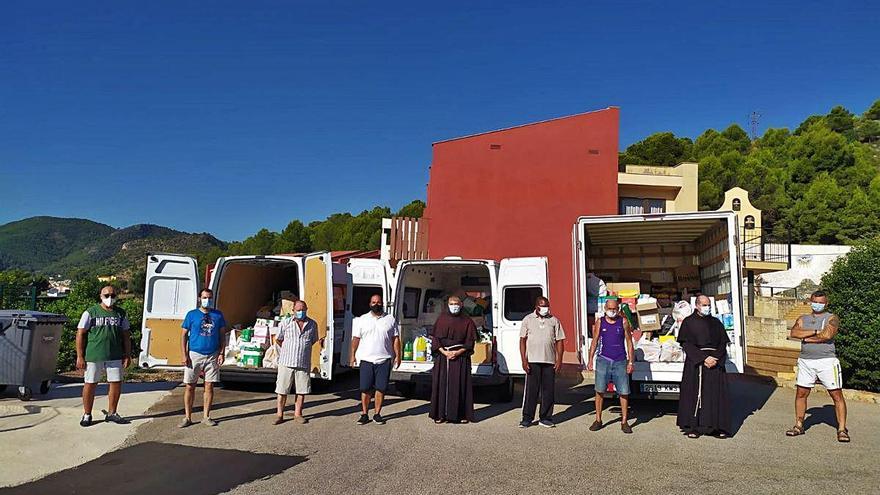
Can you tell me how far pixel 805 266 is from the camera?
3177cm

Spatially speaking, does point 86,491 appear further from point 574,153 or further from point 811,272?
point 811,272

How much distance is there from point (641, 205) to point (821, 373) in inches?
764

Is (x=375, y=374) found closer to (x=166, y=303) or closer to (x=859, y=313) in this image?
(x=166, y=303)

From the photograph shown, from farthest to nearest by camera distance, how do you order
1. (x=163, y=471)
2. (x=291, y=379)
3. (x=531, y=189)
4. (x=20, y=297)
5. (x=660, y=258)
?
1. (x=531, y=189)
2. (x=660, y=258)
3. (x=20, y=297)
4. (x=291, y=379)
5. (x=163, y=471)

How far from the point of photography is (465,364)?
27.2ft

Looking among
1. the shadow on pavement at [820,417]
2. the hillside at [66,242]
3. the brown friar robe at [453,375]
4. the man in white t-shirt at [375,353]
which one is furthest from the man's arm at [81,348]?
the hillside at [66,242]

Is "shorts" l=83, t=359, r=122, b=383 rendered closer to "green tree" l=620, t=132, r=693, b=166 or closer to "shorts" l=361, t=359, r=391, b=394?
"shorts" l=361, t=359, r=391, b=394

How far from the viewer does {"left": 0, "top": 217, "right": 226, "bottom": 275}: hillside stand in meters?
124

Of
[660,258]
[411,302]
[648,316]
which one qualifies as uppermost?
[660,258]

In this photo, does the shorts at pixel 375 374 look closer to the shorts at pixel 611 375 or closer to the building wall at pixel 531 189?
the shorts at pixel 611 375

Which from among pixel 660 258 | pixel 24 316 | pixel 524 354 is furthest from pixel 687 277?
pixel 24 316

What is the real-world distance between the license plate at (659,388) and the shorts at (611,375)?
0.76 meters

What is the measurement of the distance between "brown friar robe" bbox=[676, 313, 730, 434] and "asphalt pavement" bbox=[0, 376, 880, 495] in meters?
0.25

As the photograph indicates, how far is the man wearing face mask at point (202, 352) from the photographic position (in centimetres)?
769
